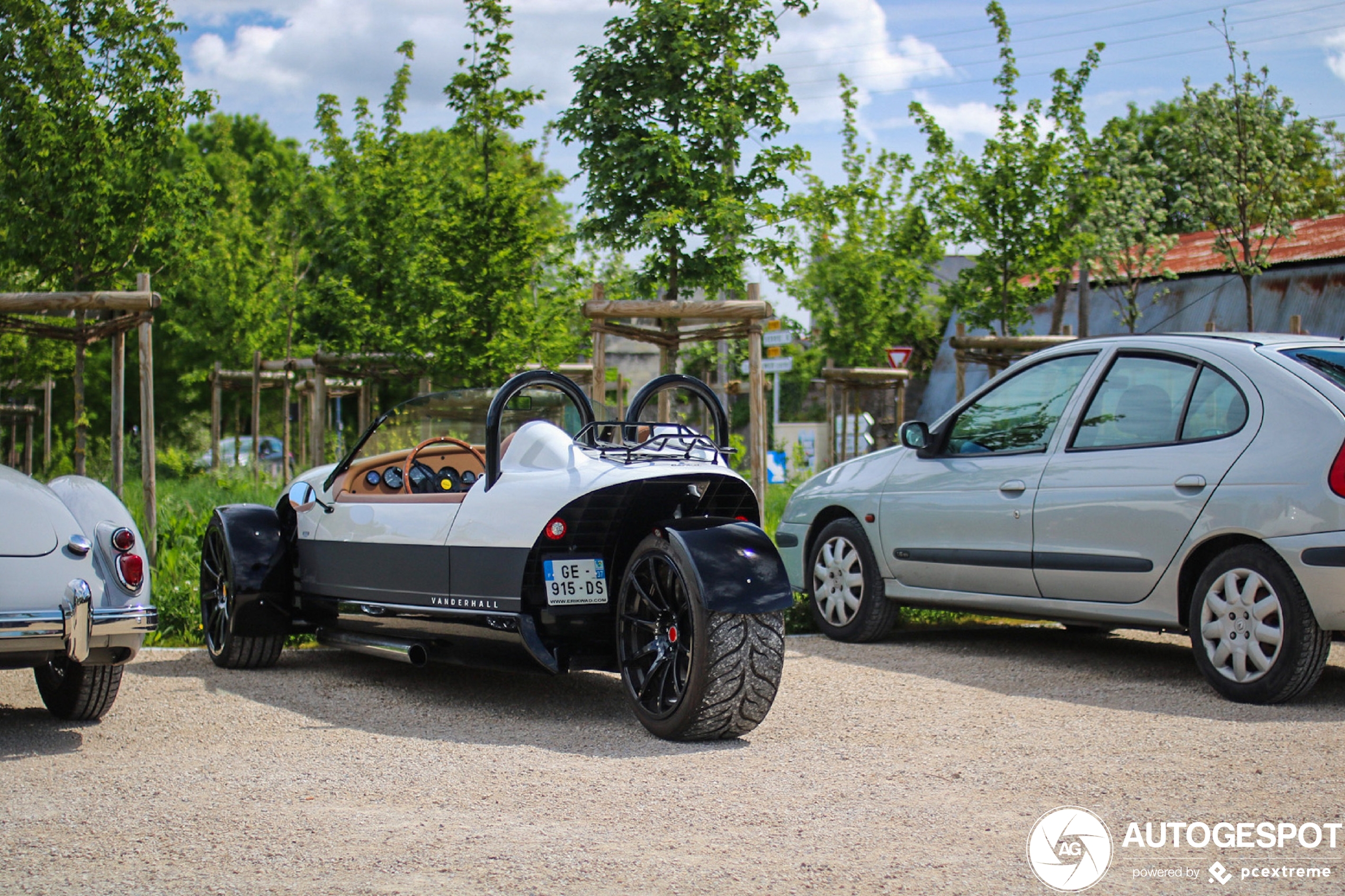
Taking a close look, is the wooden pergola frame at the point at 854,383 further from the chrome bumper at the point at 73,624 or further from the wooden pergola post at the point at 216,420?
the chrome bumper at the point at 73,624

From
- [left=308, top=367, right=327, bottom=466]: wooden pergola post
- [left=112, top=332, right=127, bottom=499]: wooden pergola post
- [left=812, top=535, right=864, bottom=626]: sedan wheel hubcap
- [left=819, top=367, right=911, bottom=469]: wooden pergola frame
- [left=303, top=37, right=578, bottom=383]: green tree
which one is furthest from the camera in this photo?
[left=819, top=367, right=911, bottom=469]: wooden pergola frame

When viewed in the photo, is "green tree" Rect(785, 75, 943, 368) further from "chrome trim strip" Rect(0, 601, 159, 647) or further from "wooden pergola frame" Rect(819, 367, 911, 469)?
"chrome trim strip" Rect(0, 601, 159, 647)

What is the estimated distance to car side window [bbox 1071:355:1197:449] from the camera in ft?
21.2

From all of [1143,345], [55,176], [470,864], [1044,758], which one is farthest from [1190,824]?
[55,176]

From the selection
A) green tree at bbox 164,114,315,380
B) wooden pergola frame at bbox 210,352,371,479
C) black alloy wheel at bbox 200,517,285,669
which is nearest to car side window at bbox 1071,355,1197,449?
black alloy wheel at bbox 200,517,285,669

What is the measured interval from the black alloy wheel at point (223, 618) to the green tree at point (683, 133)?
4.88 metres

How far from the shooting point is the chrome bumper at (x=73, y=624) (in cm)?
487

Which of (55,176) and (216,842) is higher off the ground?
(55,176)

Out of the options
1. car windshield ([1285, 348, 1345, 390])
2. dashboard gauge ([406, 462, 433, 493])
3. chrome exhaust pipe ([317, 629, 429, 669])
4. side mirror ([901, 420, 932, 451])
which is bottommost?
chrome exhaust pipe ([317, 629, 429, 669])

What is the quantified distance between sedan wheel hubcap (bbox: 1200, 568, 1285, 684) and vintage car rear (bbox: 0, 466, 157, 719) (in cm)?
456

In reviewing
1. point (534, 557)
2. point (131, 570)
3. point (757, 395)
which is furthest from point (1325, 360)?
point (131, 570)

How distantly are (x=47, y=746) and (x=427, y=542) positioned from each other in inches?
70.0

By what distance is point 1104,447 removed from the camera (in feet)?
22.0

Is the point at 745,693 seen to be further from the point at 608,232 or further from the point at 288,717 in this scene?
the point at 608,232
